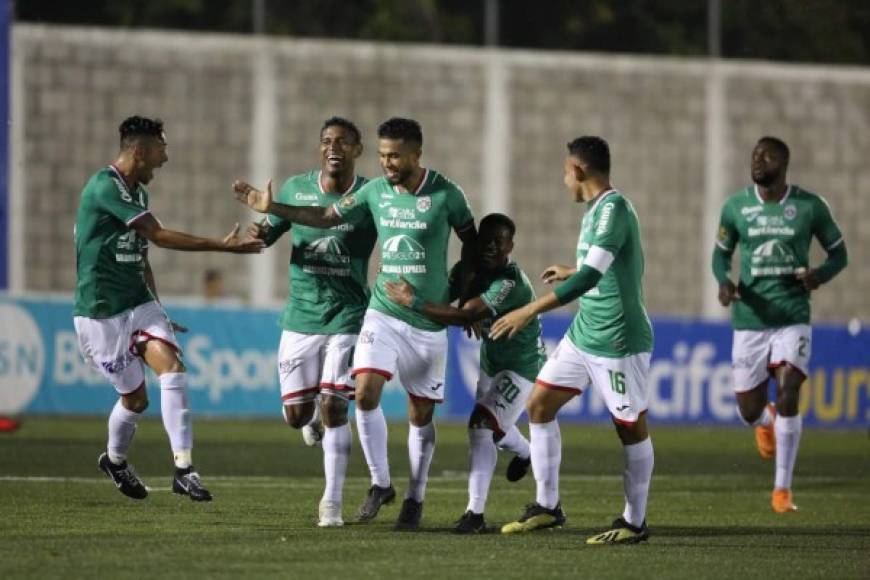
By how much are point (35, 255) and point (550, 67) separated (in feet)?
28.3

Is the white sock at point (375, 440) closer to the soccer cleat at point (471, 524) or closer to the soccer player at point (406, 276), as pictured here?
the soccer player at point (406, 276)

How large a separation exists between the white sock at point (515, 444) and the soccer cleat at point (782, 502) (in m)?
1.92

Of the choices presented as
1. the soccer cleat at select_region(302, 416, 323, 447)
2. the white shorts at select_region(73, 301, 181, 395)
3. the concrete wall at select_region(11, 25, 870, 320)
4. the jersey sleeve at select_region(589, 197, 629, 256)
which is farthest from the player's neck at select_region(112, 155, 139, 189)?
the concrete wall at select_region(11, 25, 870, 320)

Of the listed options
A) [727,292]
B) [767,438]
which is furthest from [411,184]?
[767,438]

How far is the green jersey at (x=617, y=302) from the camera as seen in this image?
10.5m

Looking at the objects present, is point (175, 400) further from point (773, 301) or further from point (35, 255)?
point (35, 255)

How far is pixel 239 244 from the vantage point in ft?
36.8

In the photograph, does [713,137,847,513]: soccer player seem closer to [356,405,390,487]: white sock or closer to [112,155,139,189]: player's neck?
[356,405,390,487]: white sock

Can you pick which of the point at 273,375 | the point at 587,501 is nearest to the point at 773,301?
the point at 587,501

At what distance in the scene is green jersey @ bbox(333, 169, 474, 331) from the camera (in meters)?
10.9

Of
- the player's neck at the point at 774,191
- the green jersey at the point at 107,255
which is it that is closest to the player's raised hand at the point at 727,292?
the player's neck at the point at 774,191

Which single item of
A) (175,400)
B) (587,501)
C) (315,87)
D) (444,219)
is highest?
(315,87)

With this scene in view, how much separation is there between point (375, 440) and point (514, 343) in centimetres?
115

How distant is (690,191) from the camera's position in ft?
97.2
